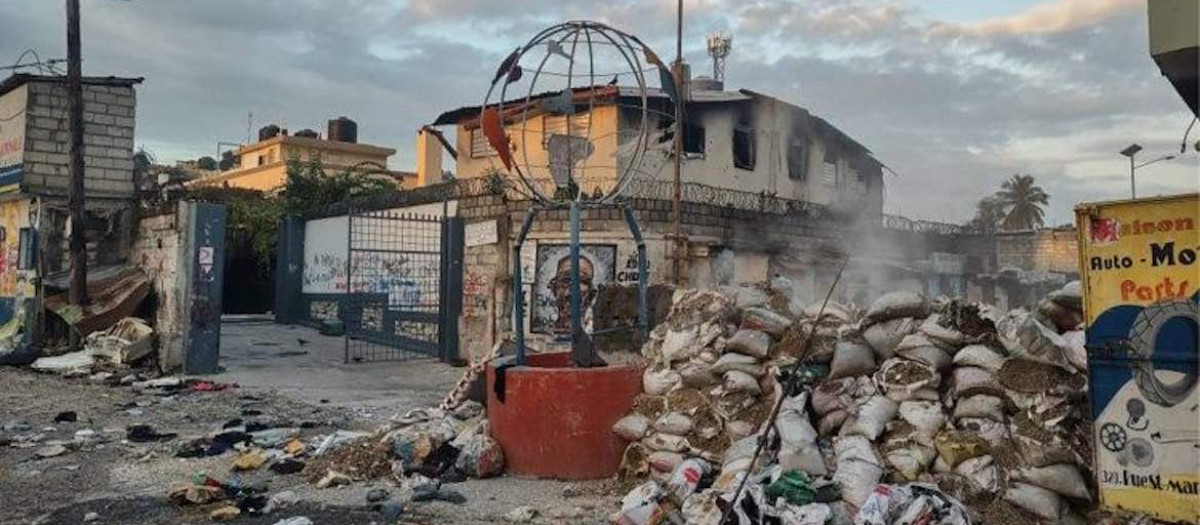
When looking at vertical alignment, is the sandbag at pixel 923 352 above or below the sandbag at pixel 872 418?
above

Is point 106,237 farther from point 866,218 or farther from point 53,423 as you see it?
point 866,218

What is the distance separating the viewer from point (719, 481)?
15.2ft

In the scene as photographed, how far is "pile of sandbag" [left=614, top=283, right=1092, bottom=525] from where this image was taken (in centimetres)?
419

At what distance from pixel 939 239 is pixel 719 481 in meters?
20.6

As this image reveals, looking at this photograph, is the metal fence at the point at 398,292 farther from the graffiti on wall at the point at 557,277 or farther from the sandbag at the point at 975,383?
the sandbag at the point at 975,383

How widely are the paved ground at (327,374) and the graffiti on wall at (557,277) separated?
155 cm

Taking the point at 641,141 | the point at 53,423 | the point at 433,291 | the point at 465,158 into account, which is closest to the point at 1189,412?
the point at 641,141

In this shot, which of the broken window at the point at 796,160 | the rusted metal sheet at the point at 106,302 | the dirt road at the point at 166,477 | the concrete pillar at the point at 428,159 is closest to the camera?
the dirt road at the point at 166,477

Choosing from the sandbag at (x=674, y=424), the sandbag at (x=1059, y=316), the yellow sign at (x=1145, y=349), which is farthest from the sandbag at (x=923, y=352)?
the sandbag at (x=674, y=424)

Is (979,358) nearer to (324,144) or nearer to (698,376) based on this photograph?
(698,376)

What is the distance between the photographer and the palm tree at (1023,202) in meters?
43.3

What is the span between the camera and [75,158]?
12539 mm

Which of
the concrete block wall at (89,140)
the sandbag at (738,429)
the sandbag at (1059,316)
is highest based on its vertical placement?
the concrete block wall at (89,140)

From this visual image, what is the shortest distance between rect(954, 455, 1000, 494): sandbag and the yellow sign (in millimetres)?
479
